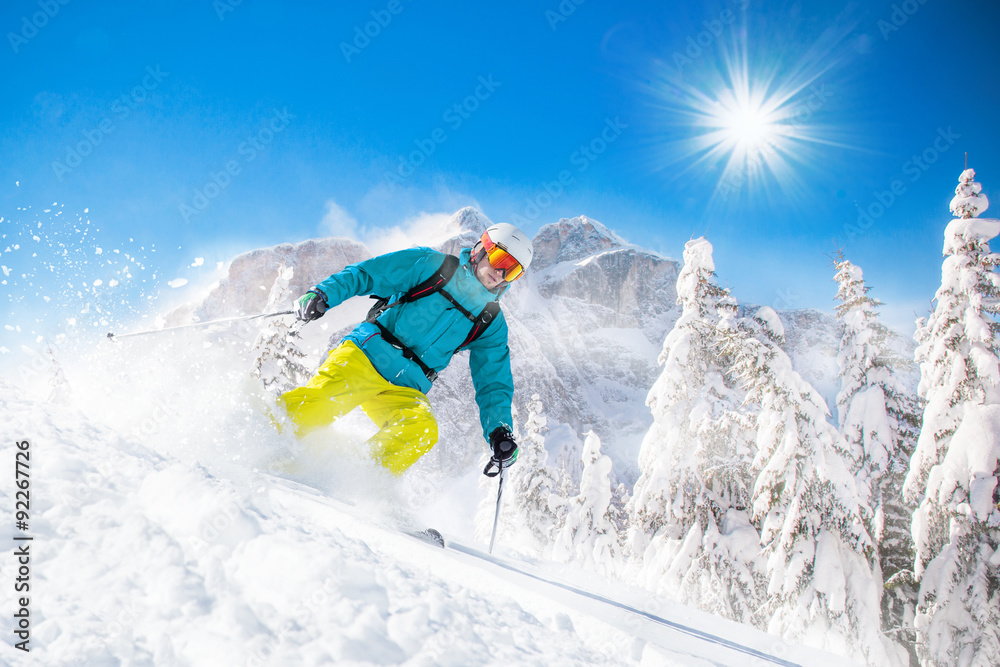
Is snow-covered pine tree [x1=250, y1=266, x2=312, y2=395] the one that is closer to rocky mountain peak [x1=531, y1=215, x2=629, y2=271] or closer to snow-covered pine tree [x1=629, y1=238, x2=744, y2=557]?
snow-covered pine tree [x1=629, y1=238, x2=744, y2=557]

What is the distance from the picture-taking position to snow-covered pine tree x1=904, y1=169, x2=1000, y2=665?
7.98 meters

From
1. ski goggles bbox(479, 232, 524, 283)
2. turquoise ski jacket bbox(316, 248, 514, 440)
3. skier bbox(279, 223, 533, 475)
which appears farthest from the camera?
ski goggles bbox(479, 232, 524, 283)

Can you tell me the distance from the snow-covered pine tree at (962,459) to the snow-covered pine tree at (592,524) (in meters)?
9.30

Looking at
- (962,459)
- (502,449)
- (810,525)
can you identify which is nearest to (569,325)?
(810,525)

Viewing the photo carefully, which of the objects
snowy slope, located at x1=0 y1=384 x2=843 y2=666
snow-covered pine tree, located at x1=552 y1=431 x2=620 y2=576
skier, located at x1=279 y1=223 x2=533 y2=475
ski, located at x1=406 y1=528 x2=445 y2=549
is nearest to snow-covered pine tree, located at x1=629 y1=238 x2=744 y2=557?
snow-covered pine tree, located at x1=552 y1=431 x2=620 y2=576

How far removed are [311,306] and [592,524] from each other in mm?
15913

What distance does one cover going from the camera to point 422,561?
2014mm

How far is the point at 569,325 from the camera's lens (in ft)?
473

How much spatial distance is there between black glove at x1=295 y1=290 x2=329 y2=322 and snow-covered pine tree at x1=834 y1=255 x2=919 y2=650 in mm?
10417

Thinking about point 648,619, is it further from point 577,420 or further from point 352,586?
point 577,420

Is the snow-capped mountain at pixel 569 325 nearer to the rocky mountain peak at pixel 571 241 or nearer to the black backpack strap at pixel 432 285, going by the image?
the rocky mountain peak at pixel 571 241

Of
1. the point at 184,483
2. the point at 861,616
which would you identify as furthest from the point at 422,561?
the point at 861,616

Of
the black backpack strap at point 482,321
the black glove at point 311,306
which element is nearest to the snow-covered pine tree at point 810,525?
the black backpack strap at point 482,321

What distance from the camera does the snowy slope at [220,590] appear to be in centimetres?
107
